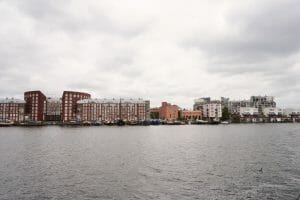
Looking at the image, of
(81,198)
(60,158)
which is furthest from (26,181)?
(60,158)

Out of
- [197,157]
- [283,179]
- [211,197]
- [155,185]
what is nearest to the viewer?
[211,197]

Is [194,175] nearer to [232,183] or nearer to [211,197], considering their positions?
[232,183]

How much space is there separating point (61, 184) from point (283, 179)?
2012cm

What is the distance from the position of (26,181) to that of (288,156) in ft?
112

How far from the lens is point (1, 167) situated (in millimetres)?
36188

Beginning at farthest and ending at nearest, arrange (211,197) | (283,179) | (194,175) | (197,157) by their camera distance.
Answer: (197,157)
(194,175)
(283,179)
(211,197)

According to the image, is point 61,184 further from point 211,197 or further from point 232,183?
point 232,183

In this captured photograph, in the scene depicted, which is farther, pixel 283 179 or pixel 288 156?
Answer: pixel 288 156

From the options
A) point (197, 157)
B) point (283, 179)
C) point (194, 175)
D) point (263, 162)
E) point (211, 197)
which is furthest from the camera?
point (197, 157)

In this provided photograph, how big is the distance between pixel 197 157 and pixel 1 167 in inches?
976

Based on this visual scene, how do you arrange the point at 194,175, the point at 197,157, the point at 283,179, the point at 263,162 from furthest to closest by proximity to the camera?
the point at 197,157
the point at 263,162
the point at 194,175
the point at 283,179

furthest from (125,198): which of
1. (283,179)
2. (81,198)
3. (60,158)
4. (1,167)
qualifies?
(60,158)

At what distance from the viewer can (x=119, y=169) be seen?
114ft

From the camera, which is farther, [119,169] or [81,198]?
[119,169]
